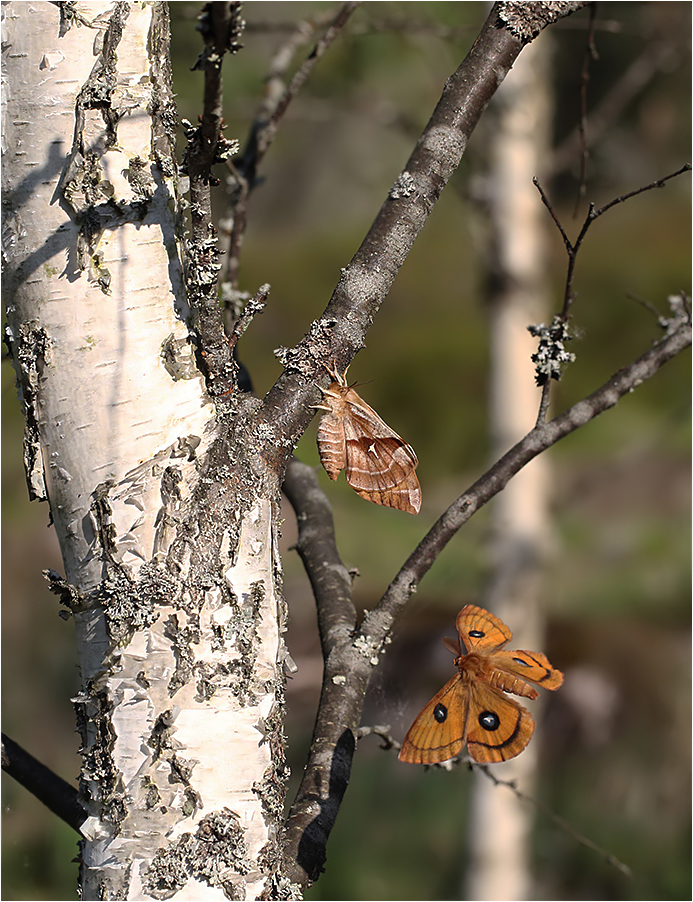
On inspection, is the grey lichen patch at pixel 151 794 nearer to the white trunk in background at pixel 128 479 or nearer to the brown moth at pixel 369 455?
the white trunk in background at pixel 128 479

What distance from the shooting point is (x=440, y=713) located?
888 mm

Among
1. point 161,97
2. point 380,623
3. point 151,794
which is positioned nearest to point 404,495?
point 380,623

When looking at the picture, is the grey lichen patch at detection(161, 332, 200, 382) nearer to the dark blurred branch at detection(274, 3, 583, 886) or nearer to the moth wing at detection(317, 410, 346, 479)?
the dark blurred branch at detection(274, 3, 583, 886)

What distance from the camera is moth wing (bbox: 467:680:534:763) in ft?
2.81

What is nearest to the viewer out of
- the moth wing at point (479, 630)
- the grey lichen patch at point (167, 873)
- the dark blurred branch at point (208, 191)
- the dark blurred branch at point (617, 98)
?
the dark blurred branch at point (208, 191)

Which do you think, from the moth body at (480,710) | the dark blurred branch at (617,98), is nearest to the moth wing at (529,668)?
the moth body at (480,710)

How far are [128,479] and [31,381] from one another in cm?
17

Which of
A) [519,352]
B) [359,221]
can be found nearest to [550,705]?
[519,352]

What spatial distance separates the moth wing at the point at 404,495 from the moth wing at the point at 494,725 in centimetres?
27

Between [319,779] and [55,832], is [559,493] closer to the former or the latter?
[55,832]

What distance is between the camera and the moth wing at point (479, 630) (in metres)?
0.96

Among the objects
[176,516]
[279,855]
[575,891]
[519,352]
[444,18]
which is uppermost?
[444,18]

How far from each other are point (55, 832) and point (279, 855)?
3628 mm

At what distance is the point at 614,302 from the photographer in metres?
7.47
